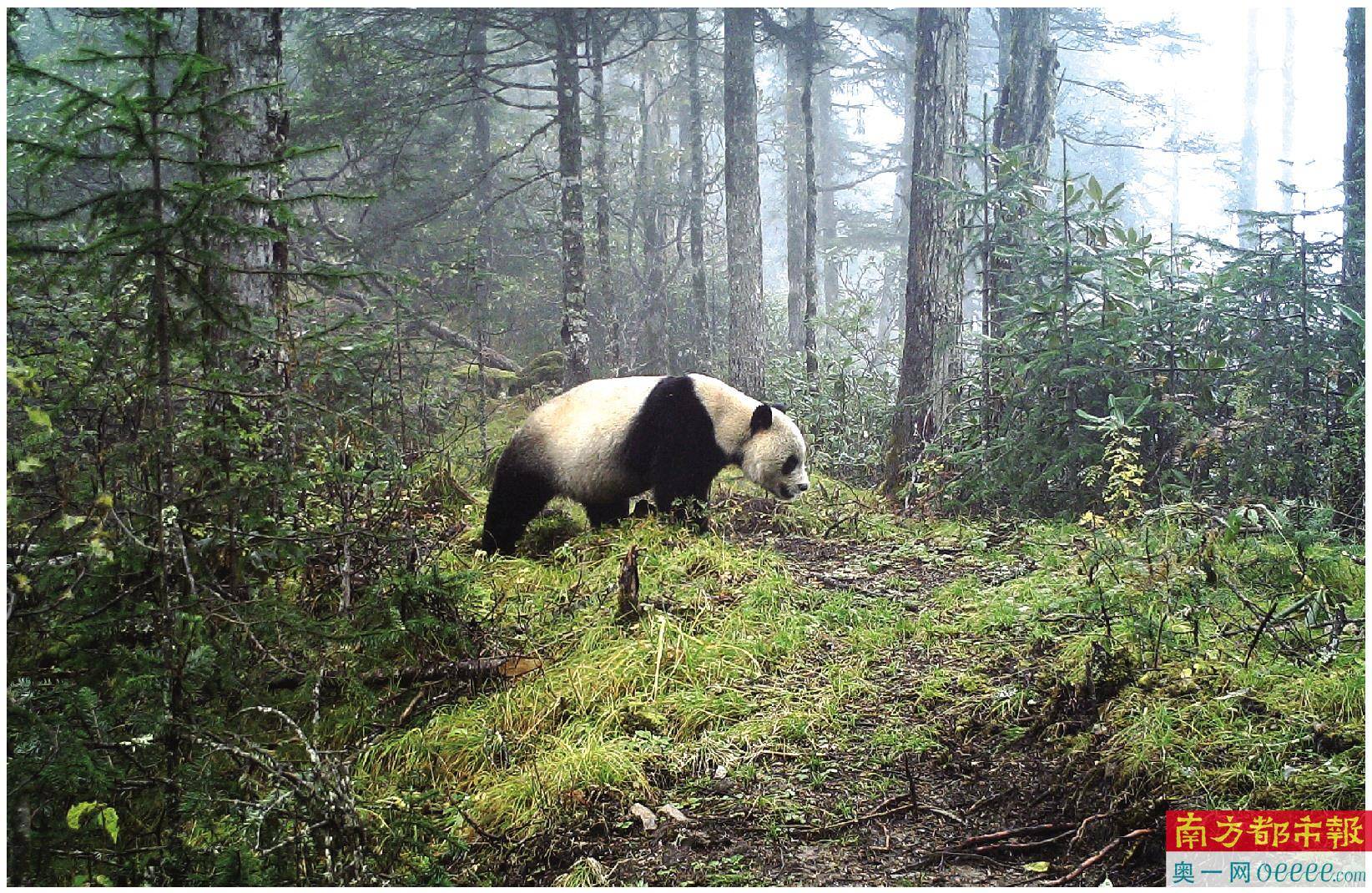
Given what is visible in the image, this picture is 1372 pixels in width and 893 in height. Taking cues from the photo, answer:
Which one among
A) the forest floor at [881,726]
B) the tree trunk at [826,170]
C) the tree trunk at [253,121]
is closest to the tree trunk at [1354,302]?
the forest floor at [881,726]

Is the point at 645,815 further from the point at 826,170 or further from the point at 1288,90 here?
the point at 1288,90

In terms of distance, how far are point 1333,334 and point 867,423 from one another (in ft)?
18.1

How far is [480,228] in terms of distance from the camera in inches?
667

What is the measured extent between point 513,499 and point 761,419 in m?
2.22

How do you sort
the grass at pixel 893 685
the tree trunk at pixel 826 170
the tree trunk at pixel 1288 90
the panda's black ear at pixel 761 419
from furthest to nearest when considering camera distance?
the tree trunk at pixel 1288 90
the tree trunk at pixel 826 170
the panda's black ear at pixel 761 419
the grass at pixel 893 685

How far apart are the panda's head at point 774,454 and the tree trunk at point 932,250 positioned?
87.3 inches

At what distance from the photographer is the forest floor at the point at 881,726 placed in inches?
130

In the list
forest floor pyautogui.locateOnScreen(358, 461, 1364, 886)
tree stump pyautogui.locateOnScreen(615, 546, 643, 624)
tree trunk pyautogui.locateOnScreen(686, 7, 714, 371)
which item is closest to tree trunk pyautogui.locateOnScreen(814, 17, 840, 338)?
tree trunk pyautogui.locateOnScreen(686, 7, 714, 371)

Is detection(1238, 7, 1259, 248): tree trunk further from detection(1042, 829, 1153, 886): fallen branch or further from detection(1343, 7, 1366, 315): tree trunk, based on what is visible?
detection(1042, 829, 1153, 886): fallen branch

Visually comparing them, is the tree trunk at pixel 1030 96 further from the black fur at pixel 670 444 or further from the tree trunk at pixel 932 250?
the black fur at pixel 670 444

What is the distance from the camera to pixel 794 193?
26.9 metres

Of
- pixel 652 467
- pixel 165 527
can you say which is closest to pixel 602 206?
pixel 652 467

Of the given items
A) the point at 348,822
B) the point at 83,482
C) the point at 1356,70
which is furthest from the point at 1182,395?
the point at 83,482

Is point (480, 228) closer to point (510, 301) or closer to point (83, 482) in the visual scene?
point (510, 301)
